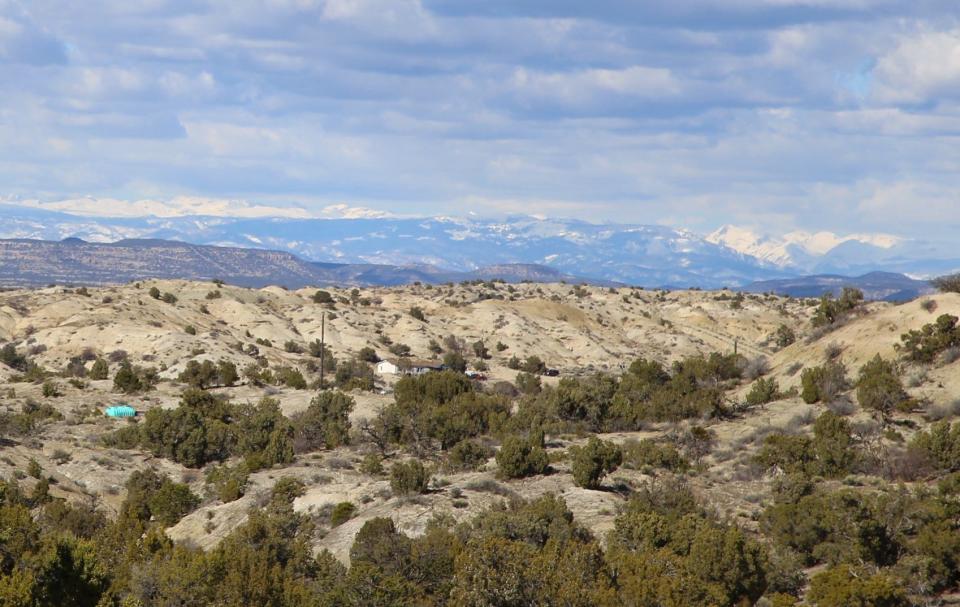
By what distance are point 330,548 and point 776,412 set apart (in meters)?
→ 23.7

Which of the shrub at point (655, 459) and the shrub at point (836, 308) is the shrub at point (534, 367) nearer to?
the shrub at point (836, 308)

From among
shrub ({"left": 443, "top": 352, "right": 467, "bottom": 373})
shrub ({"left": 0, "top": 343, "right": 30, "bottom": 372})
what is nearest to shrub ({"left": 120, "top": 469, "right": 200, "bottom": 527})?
shrub ({"left": 0, "top": 343, "right": 30, "bottom": 372})

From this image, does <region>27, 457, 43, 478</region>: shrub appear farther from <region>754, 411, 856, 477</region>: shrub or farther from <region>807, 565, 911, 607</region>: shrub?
<region>807, 565, 911, 607</region>: shrub

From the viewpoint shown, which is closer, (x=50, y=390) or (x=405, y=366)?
(x=50, y=390)

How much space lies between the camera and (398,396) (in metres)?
50.8

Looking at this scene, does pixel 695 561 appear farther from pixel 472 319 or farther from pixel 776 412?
pixel 472 319

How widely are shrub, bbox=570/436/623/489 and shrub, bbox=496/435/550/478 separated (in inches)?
50.6

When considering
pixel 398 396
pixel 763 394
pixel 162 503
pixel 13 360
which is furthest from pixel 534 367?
pixel 162 503

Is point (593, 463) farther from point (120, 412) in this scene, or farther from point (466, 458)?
point (120, 412)

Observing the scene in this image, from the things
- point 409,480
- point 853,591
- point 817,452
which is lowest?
point 409,480

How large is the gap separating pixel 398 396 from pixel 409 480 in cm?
2058

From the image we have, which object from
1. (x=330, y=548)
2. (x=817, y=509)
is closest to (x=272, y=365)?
(x=330, y=548)

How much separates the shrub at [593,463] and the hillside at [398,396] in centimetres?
31

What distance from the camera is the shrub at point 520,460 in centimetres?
3300
